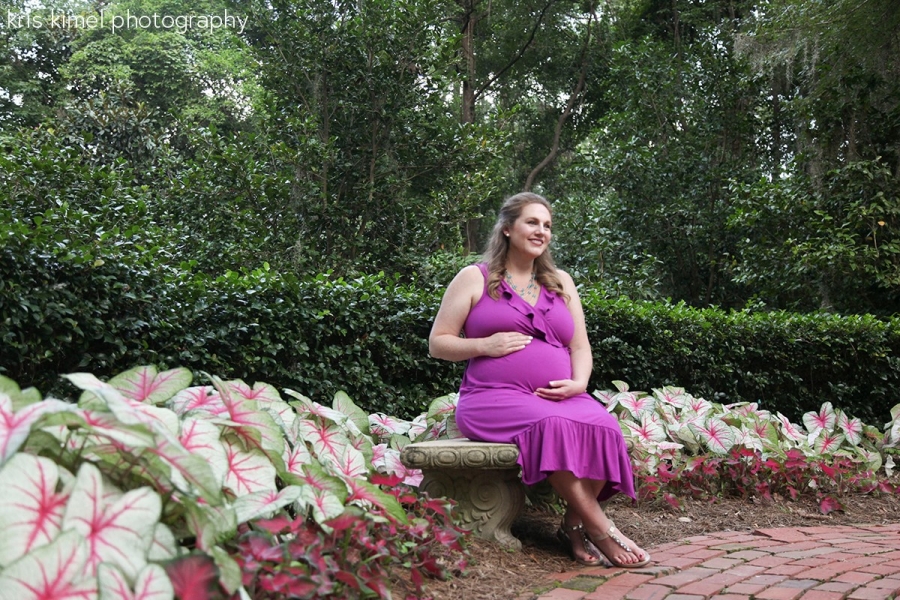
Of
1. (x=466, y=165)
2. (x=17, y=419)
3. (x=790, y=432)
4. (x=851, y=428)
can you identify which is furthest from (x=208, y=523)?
(x=466, y=165)

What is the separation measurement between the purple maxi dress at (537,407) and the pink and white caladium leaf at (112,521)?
1602 mm

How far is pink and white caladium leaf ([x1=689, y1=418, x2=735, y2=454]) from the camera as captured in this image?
14.9 ft

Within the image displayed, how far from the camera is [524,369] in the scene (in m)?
3.37

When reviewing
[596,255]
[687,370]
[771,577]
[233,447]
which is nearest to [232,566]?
[233,447]

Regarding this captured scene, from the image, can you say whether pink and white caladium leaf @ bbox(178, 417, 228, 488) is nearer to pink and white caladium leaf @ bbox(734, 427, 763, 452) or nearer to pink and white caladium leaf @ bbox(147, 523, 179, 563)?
pink and white caladium leaf @ bbox(147, 523, 179, 563)

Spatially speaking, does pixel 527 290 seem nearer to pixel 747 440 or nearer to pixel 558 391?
pixel 558 391

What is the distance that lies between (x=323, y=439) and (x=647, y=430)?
2.13 metres

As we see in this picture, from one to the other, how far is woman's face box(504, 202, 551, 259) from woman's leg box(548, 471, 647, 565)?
996 mm

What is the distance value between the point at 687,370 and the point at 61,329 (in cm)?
456

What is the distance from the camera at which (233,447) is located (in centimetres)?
232

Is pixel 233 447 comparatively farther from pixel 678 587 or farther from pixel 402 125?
pixel 402 125

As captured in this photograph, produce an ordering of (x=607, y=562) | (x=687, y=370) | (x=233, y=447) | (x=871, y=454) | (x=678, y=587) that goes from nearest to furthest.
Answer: (x=233, y=447) < (x=678, y=587) < (x=607, y=562) < (x=871, y=454) < (x=687, y=370)

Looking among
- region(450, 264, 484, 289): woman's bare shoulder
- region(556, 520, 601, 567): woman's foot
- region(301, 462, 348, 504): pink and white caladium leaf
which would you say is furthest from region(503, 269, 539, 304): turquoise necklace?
region(301, 462, 348, 504): pink and white caladium leaf

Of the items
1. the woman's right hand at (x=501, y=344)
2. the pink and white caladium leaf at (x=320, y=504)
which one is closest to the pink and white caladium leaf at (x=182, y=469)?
the pink and white caladium leaf at (x=320, y=504)
